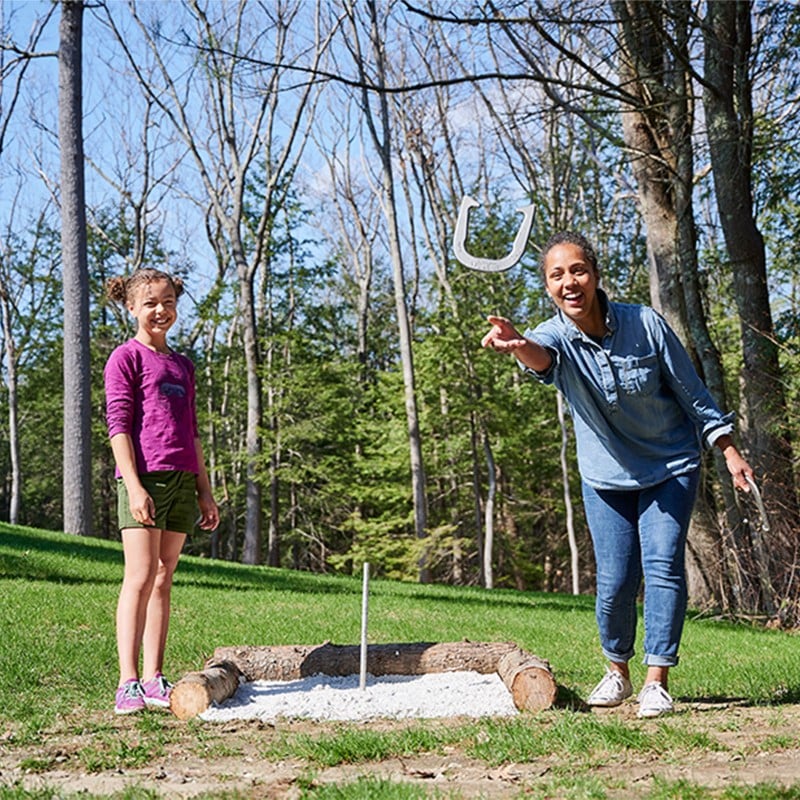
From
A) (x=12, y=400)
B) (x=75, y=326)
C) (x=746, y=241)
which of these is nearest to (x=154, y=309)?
(x=746, y=241)

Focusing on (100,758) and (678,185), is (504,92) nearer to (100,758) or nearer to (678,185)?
(678,185)

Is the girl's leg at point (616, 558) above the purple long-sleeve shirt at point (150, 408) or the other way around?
the other way around

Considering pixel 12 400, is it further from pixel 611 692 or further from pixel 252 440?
pixel 611 692

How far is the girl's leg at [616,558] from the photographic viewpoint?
4176 mm

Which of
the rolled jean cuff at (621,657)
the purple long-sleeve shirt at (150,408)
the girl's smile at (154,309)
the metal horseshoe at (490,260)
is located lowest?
the rolled jean cuff at (621,657)

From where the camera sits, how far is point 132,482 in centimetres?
421

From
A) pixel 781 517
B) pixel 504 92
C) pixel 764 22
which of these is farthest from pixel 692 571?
pixel 504 92

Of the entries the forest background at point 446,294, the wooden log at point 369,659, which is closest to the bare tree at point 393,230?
the forest background at point 446,294

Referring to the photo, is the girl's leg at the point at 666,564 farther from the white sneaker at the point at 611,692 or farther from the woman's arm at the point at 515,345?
the woman's arm at the point at 515,345

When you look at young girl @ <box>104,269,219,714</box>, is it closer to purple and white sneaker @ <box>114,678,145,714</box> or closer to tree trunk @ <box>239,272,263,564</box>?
purple and white sneaker @ <box>114,678,145,714</box>

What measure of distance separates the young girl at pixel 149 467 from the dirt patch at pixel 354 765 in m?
0.50

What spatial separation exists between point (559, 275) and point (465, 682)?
2.07 metres

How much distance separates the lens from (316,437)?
76.1 ft

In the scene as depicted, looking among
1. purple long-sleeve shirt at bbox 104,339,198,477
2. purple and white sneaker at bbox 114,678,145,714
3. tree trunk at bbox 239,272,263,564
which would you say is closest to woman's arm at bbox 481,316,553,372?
purple long-sleeve shirt at bbox 104,339,198,477
